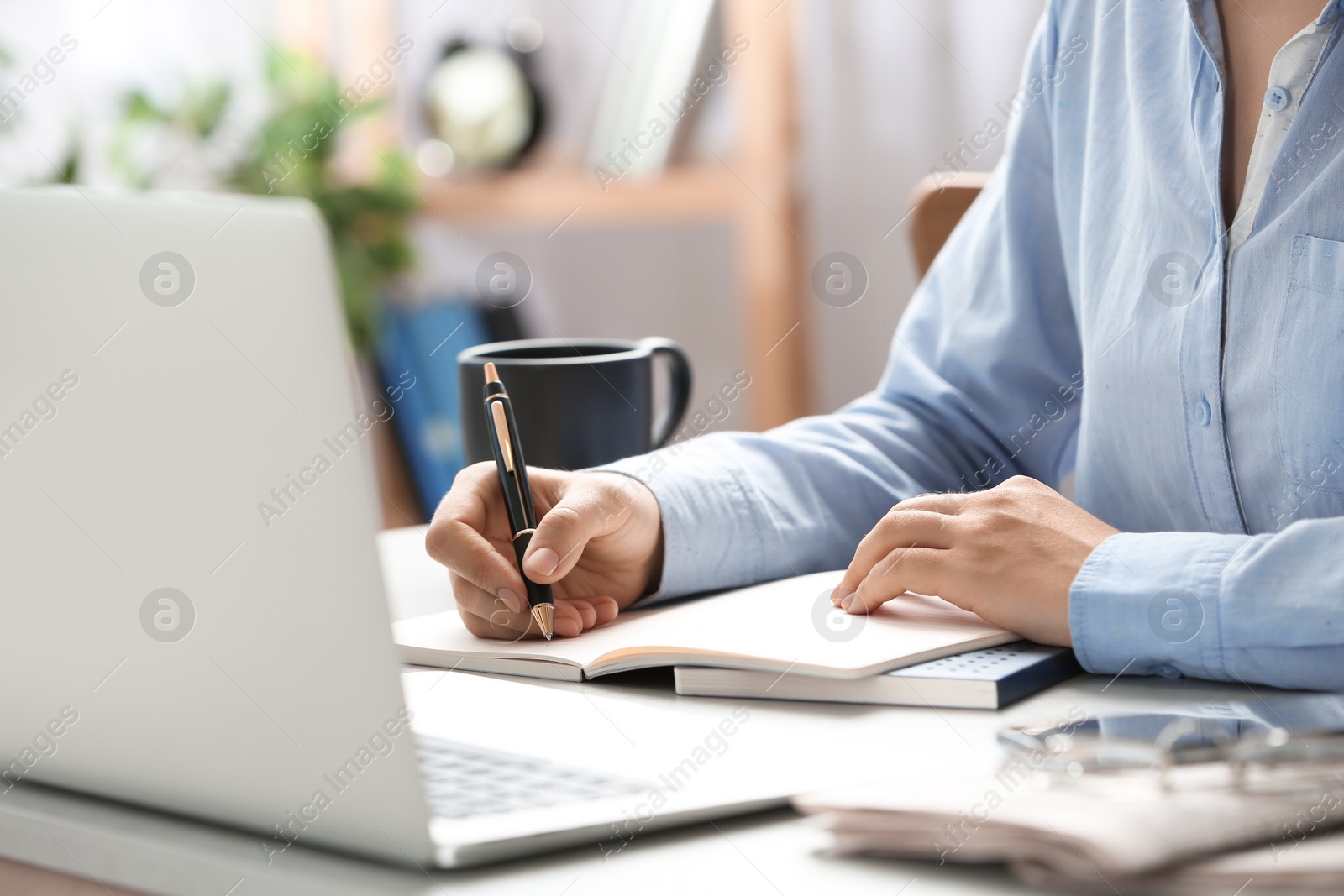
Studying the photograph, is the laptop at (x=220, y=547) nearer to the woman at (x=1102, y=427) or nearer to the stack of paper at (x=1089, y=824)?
the stack of paper at (x=1089, y=824)

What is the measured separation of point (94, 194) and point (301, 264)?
96 millimetres

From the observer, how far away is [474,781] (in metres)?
0.45

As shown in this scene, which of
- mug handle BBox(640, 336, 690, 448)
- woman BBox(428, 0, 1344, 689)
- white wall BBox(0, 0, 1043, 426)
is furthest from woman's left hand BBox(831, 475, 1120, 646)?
white wall BBox(0, 0, 1043, 426)

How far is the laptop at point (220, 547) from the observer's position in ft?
1.22

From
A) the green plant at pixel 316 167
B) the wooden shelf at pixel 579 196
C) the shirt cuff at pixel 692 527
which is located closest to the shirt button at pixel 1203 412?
the shirt cuff at pixel 692 527

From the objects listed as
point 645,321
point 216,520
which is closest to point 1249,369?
point 216,520

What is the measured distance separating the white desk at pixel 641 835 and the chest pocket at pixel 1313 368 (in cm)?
19

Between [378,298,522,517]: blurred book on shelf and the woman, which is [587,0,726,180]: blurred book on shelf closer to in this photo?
[378,298,522,517]: blurred book on shelf

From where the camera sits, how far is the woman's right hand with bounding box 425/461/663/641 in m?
0.68

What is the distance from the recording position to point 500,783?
451 mm

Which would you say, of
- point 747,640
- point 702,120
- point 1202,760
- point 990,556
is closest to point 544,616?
point 747,640

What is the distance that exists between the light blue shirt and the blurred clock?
5.53 feet

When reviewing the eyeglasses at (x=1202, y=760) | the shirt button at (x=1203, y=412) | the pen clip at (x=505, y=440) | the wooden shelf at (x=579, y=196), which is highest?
the wooden shelf at (x=579, y=196)

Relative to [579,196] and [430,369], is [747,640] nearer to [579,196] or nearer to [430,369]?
[579,196]
